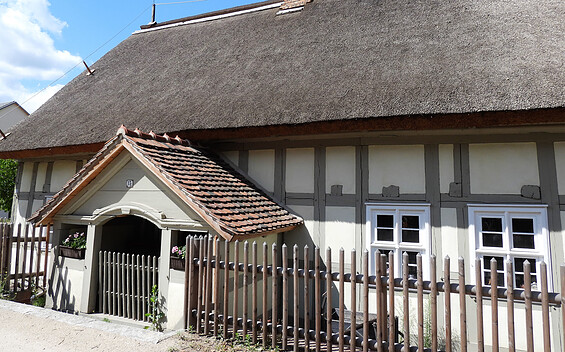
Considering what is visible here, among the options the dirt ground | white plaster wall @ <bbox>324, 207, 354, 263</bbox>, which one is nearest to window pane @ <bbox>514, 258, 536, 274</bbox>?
white plaster wall @ <bbox>324, 207, 354, 263</bbox>

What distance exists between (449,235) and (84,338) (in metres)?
5.26

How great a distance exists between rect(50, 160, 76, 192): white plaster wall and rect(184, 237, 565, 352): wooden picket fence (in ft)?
19.5

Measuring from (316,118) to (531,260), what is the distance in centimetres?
373

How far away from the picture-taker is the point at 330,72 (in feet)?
21.4

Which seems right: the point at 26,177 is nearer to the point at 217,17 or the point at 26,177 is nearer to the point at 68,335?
the point at 68,335

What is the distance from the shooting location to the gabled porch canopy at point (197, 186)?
182 inches

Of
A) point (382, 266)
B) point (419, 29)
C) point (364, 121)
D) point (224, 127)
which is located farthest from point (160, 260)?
point (419, 29)

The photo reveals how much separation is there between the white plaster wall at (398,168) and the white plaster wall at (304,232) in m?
1.16

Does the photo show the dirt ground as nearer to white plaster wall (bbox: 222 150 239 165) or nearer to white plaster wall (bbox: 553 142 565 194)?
white plaster wall (bbox: 222 150 239 165)

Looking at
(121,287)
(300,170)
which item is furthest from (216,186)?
(121,287)

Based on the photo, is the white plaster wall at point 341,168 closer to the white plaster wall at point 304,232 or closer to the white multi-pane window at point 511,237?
the white plaster wall at point 304,232

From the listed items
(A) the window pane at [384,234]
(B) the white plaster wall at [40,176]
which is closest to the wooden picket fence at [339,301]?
(A) the window pane at [384,234]

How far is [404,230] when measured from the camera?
17.9 ft

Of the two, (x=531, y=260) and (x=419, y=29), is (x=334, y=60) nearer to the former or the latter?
(x=419, y=29)
